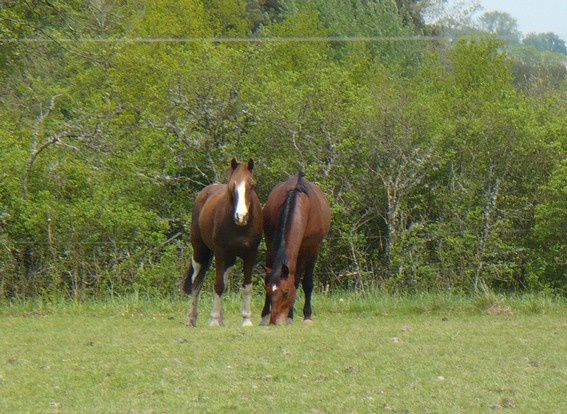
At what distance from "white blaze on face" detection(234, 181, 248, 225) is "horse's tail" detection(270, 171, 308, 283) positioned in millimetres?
677

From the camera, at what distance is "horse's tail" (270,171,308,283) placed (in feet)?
45.7

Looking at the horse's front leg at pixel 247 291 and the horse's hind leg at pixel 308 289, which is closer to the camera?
the horse's front leg at pixel 247 291

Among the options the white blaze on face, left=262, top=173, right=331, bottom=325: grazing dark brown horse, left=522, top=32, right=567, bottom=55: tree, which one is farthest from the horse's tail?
left=522, top=32, right=567, bottom=55: tree

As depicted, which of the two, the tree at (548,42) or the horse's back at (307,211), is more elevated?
the tree at (548,42)

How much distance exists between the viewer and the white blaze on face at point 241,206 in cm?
1365

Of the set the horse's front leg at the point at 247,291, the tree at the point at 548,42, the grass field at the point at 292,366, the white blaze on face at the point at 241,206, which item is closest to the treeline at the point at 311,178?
the grass field at the point at 292,366

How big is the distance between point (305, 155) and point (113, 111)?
6829 mm

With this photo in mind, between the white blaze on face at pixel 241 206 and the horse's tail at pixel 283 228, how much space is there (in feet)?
2.22

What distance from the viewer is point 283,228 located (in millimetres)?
14250

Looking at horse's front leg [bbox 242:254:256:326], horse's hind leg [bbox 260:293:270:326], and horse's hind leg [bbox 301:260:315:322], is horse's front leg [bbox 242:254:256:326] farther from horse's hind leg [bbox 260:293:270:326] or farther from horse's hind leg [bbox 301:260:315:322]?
horse's hind leg [bbox 301:260:315:322]

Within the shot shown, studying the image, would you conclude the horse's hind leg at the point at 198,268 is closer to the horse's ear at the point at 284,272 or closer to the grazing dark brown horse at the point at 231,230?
the grazing dark brown horse at the point at 231,230

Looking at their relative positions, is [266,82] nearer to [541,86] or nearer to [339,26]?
[541,86]

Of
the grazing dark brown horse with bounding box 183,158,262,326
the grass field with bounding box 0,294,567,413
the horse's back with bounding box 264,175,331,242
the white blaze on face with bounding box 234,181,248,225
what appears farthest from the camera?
the horse's back with bounding box 264,175,331,242

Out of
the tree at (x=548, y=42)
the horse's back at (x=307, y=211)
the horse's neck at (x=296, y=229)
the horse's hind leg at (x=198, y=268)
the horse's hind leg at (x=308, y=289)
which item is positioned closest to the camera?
the horse's neck at (x=296, y=229)
